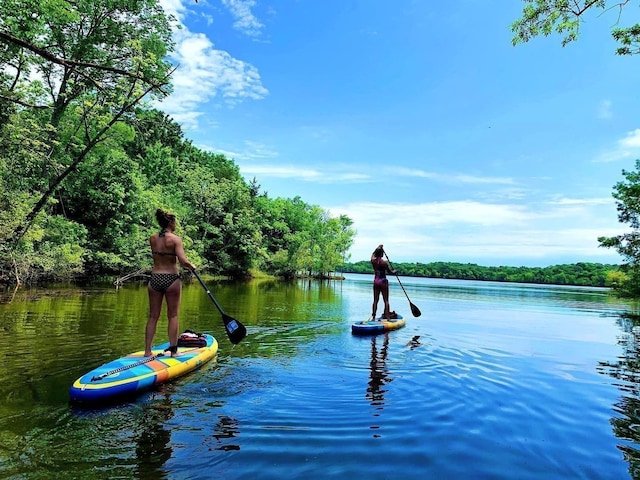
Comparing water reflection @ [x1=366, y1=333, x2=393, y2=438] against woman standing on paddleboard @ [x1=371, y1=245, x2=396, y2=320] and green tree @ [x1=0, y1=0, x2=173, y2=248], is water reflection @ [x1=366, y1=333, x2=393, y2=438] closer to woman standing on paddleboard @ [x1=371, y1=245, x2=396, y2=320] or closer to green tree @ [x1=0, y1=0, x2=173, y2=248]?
woman standing on paddleboard @ [x1=371, y1=245, x2=396, y2=320]

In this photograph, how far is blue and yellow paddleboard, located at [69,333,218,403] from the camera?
5250mm

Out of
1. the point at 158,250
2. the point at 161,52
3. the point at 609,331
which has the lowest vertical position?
the point at 609,331

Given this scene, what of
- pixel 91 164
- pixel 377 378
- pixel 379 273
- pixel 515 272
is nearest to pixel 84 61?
pixel 91 164

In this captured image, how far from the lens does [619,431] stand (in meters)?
5.45

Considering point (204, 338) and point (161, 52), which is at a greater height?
point (161, 52)

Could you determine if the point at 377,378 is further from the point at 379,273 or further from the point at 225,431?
the point at 379,273

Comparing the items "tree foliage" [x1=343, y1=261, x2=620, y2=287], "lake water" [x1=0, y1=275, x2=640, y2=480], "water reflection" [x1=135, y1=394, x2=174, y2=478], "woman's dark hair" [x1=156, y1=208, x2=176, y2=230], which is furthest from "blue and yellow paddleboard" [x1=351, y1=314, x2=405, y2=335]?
"tree foliage" [x1=343, y1=261, x2=620, y2=287]

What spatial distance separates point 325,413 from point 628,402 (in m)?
5.07

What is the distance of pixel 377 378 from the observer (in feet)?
24.3

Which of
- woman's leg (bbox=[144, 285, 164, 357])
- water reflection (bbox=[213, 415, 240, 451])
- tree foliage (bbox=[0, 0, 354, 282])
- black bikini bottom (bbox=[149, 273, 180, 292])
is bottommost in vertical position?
water reflection (bbox=[213, 415, 240, 451])

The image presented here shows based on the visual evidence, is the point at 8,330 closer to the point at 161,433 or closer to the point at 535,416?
the point at 161,433

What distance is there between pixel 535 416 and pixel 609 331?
43.3 ft

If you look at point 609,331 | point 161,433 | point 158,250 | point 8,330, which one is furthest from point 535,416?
point 609,331

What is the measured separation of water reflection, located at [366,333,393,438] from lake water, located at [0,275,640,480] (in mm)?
41
